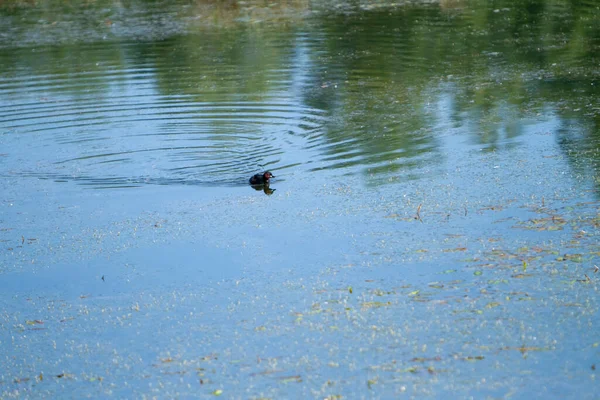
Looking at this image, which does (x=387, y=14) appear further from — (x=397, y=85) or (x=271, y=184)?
(x=271, y=184)

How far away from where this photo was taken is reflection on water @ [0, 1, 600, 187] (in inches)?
416

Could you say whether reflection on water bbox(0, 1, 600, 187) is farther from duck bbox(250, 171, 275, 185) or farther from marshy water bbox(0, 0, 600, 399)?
duck bbox(250, 171, 275, 185)

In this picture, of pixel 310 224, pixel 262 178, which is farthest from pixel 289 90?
pixel 310 224

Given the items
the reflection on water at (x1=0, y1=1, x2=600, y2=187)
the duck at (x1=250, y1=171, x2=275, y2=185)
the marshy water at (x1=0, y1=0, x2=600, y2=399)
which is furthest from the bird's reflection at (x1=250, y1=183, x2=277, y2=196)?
the reflection on water at (x1=0, y1=1, x2=600, y2=187)

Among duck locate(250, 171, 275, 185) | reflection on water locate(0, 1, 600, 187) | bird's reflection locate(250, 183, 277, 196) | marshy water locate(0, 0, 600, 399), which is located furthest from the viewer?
reflection on water locate(0, 1, 600, 187)

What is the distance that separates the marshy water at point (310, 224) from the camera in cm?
575

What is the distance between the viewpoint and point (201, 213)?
870 centimetres

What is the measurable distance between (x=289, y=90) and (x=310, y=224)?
5.99 metres

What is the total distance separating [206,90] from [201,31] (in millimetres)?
5908

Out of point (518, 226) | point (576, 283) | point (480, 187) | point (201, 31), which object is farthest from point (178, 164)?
point (201, 31)

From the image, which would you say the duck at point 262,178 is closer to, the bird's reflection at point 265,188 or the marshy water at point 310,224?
the bird's reflection at point 265,188

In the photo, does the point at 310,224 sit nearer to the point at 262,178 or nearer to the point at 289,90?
the point at 262,178

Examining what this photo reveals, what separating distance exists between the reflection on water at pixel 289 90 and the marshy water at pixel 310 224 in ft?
0.19

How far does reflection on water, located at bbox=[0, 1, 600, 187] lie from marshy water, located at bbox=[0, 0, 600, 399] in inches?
2.2
